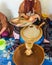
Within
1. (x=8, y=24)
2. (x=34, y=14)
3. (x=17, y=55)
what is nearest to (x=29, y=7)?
(x=34, y=14)

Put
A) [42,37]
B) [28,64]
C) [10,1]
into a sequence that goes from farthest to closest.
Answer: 1. [10,1]
2. [42,37]
3. [28,64]

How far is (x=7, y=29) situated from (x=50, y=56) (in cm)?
33

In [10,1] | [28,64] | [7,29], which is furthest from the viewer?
[10,1]

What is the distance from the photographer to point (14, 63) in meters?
0.85

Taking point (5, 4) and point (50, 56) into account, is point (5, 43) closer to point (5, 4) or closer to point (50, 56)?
point (50, 56)

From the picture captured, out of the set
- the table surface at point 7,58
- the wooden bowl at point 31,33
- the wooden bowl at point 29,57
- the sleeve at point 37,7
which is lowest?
the table surface at point 7,58

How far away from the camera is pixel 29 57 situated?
0.84 metres

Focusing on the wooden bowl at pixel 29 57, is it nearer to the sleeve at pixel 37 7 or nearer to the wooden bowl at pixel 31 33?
the wooden bowl at pixel 31 33

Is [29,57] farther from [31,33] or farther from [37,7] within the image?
[37,7]

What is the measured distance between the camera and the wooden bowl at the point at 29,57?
0.82m

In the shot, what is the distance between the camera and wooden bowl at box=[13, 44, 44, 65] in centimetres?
82

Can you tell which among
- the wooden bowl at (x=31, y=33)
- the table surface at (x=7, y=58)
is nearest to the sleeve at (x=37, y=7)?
the wooden bowl at (x=31, y=33)

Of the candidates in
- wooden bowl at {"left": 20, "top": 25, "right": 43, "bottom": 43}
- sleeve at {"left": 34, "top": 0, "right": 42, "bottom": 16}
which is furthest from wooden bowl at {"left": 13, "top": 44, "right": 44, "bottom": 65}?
sleeve at {"left": 34, "top": 0, "right": 42, "bottom": 16}

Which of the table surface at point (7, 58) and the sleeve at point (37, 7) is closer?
the table surface at point (7, 58)
